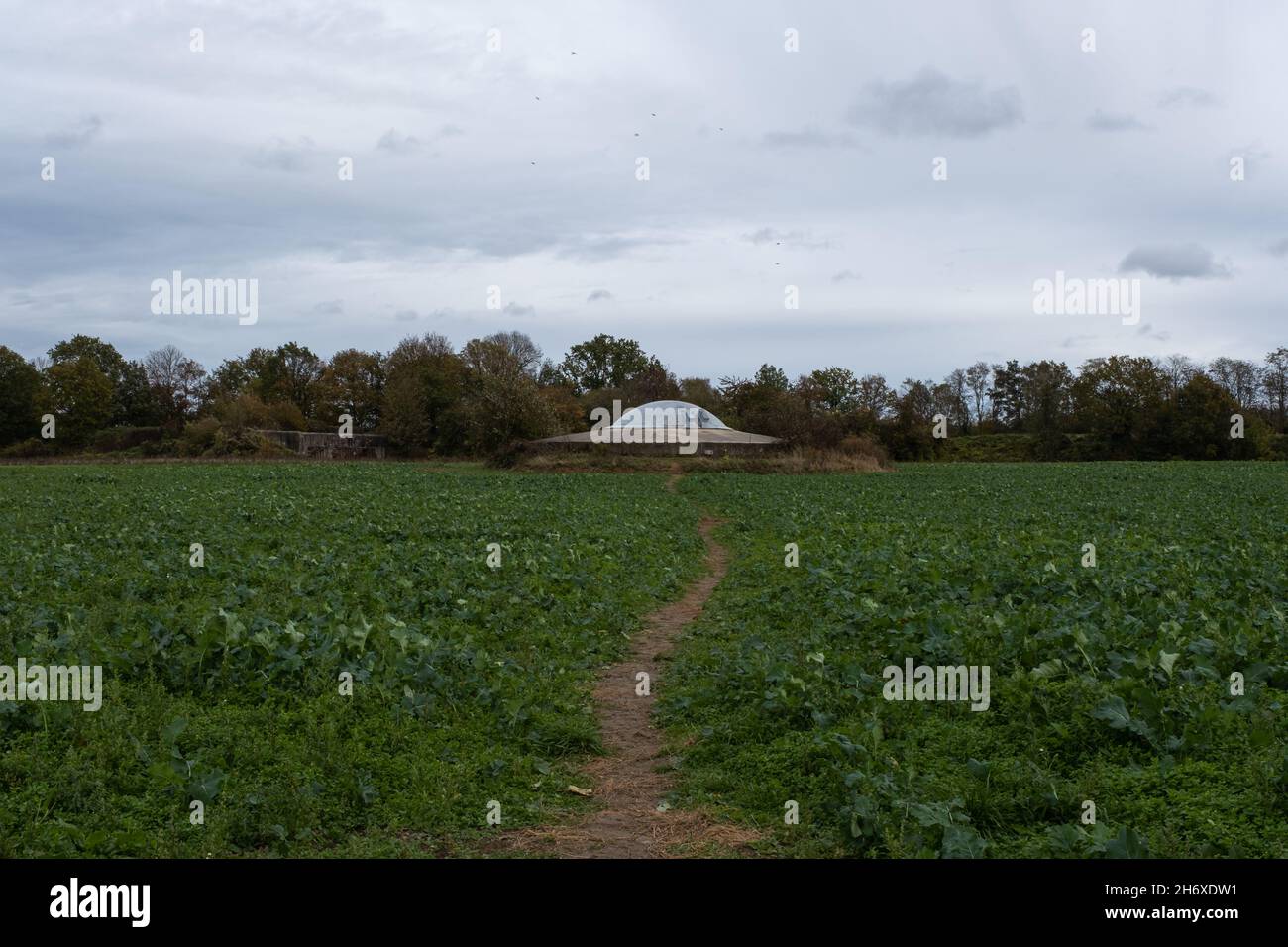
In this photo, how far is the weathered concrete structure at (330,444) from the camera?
88.5m

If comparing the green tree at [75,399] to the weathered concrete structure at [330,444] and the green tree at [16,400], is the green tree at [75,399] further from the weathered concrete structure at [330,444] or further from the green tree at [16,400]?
the weathered concrete structure at [330,444]

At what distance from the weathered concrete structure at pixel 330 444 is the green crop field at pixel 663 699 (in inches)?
2873

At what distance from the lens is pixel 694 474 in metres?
56.5

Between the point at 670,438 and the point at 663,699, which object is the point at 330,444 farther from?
the point at 663,699

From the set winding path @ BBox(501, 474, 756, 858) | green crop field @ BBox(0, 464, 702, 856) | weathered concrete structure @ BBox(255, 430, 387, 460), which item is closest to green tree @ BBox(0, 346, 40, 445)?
weathered concrete structure @ BBox(255, 430, 387, 460)

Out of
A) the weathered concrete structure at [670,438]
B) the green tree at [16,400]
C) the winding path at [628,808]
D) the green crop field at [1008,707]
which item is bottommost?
the winding path at [628,808]

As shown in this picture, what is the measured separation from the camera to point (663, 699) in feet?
32.9

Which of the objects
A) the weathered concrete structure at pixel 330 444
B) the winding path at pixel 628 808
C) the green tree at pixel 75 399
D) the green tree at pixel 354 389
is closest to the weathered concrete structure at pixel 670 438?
the weathered concrete structure at pixel 330 444

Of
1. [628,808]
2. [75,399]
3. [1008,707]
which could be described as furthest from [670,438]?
[75,399]

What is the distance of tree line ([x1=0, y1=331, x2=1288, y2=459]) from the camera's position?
268ft

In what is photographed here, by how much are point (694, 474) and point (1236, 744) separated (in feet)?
164

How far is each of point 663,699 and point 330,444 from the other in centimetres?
8714

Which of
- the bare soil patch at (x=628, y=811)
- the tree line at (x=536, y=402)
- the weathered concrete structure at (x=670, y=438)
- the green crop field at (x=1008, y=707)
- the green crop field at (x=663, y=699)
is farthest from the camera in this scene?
the tree line at (x=536, y=402)

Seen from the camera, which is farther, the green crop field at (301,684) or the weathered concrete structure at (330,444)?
the weathered concrete structure at (330,444)
